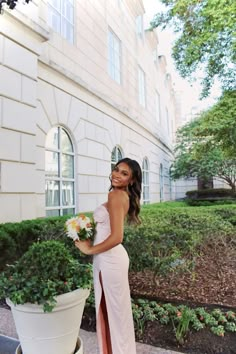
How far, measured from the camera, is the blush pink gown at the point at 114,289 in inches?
93.0

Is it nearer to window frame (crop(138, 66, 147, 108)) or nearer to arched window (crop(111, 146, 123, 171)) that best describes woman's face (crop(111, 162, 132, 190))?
arched window (crop(111, 146, 123, 171))

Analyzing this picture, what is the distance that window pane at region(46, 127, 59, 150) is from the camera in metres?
7.39

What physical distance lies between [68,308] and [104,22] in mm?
10937

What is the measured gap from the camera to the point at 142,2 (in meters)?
16.3

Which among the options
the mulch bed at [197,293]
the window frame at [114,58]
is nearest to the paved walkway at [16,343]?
the mulch bed at [197,293]

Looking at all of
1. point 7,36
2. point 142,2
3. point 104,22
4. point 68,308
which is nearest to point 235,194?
point 142,2

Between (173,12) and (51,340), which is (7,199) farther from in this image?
(173,12)

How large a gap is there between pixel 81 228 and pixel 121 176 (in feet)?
1.84

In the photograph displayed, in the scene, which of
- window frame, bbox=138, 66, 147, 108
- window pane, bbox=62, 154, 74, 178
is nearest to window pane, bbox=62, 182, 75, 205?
window pane, bbox=62, 154, 74, 178

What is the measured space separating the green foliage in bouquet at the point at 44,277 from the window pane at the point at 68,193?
5319 mm

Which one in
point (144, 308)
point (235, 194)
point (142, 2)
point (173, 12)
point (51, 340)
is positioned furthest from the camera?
point (235, 194)

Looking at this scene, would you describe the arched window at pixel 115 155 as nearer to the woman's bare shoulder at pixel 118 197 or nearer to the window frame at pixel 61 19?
the window frame at pixel 61 19

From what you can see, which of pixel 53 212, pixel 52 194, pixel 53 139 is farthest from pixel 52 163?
pixel 53 212

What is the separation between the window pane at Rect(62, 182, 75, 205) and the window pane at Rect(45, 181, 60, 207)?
27cm
